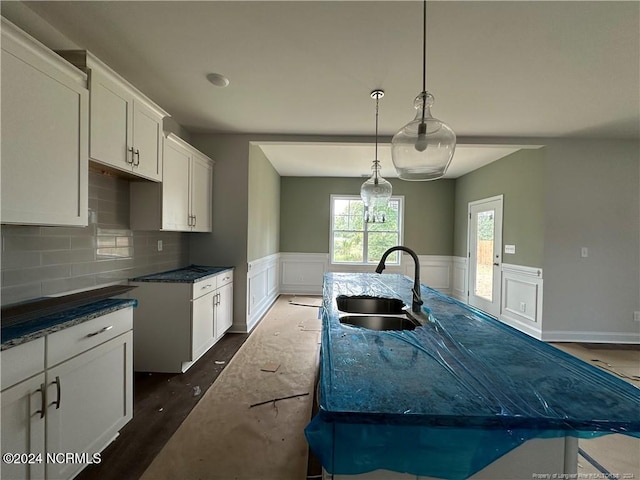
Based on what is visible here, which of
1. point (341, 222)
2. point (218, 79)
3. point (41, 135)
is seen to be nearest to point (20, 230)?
point (41, 135)

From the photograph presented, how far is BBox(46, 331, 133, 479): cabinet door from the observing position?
1291 millimetres

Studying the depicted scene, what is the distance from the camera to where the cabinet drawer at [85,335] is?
128 cm

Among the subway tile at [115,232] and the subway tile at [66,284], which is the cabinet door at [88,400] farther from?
the subway tile at [115,232]

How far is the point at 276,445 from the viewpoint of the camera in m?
1.73

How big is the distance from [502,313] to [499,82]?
11.4 ft

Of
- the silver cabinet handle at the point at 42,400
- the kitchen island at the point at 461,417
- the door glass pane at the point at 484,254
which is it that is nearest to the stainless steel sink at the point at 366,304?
the kitchen island at the point at 461,417

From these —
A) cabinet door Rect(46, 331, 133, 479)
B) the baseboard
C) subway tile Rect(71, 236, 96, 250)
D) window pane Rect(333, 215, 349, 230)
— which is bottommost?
the baseboard

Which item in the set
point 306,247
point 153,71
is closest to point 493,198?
point 306,247

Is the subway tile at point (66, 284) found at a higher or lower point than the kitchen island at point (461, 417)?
higher

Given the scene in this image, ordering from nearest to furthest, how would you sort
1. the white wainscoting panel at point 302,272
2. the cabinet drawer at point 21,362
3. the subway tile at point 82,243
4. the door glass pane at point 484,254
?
the cabinet drawer at point 21,362, the subway tile at point 82,243, the door glass pane at point 484,254, the white wainscoting panel at point 302,272

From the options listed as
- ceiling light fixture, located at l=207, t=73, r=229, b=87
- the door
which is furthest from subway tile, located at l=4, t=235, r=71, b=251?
the door

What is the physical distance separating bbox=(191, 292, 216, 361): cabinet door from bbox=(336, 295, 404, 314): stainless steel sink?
4.71 ft

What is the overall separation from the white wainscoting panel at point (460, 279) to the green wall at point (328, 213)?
37 cm

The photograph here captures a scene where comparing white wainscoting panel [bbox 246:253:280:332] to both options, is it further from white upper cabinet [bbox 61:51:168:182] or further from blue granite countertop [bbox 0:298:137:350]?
blue granite countertop [bbox 0:298:137:350]
